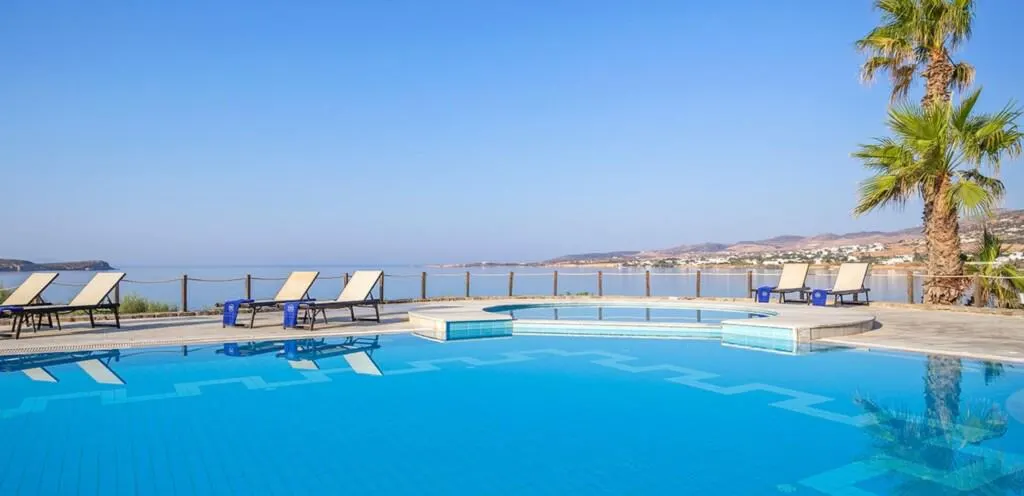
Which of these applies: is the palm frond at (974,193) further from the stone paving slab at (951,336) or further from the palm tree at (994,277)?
the stone paving slab at (951,336)

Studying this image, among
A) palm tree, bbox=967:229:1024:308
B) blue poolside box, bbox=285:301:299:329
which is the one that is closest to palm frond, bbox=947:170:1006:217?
palm tree, bbox=967:229:1024:308

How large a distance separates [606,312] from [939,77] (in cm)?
781

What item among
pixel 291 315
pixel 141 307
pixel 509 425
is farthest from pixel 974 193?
pixel 141 307

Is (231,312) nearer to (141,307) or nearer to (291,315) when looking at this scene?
(291,315)

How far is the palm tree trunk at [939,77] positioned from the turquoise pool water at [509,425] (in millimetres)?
7529

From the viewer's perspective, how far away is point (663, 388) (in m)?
5.51

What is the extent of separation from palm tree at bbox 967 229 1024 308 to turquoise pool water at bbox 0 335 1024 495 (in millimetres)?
5906

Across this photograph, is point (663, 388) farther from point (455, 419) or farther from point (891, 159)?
point (891, 159)

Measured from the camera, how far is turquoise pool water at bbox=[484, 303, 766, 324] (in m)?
12.0

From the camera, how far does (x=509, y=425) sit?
14.1ft

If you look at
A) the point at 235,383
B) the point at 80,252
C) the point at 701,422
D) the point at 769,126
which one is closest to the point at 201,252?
the point at 80,252

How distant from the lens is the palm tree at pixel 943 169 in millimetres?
10758

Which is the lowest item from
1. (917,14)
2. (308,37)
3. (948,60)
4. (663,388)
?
(663,388)

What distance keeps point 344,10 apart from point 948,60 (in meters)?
14.5
